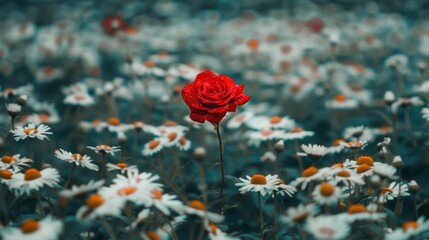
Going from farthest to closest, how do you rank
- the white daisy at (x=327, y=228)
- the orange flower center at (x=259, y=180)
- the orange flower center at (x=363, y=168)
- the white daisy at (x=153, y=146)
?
1. the white daisy at (x=153, y=146)
2. the orange flower center at (x=259, y=180)
3. the orange flower center at (x=363, y=168)
4. the white daisy at (x=327, y=228)

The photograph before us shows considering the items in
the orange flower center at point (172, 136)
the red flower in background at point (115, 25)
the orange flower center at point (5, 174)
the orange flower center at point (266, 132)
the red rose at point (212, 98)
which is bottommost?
the red flower in background at point (115, 25)

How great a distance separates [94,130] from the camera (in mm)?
3150

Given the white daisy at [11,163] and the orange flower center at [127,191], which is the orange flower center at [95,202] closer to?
the orange flower center at [127,191]

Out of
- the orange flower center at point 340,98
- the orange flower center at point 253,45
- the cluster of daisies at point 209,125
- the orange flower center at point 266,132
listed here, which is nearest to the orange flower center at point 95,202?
the cluster of daisies at point 209,125

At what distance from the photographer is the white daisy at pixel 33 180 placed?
169 centimetres

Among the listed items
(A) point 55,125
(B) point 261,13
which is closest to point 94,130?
(A) point 55,125

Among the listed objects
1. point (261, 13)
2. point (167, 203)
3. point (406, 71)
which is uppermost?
point (167, 203)

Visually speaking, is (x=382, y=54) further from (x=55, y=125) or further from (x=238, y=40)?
(x=55, y=125)

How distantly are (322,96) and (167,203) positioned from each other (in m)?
2.45

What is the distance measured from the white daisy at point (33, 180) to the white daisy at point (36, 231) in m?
0.25

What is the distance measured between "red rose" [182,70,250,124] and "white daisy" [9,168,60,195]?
0.49m

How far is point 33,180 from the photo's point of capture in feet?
5.67

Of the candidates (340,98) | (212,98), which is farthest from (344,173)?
(340,98)

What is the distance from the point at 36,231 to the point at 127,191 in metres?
0.28
